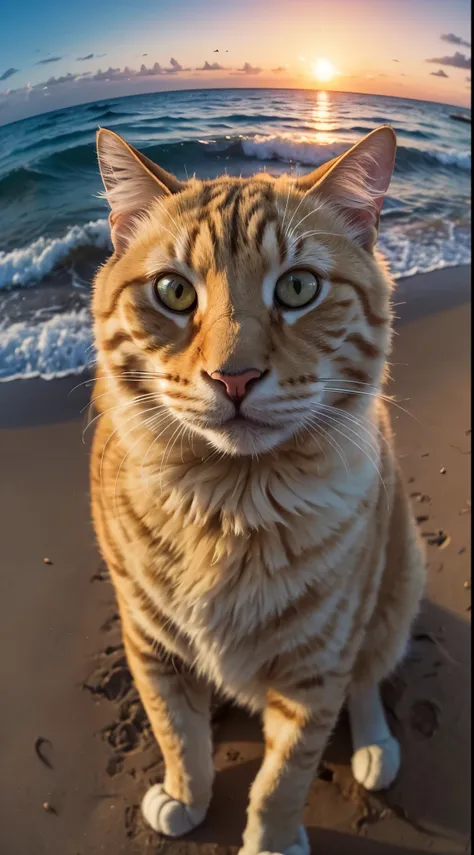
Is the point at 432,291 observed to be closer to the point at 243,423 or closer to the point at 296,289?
the point at 296,289

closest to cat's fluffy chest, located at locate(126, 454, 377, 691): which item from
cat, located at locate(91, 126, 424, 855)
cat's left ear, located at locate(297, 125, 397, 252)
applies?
cat, located at locate(91, 126, 424, 855)

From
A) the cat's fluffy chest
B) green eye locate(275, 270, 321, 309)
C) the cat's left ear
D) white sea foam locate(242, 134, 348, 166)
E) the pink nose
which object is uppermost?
white sea foam locate(242, 134, 348, 166)

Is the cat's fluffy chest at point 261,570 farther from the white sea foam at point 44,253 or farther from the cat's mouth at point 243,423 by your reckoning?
the white sea foam at point 44,253

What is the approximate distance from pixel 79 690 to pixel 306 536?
1.76 feet

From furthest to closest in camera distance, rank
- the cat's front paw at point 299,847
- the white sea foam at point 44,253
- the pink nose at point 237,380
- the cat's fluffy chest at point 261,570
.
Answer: the cat's front paw at point 299,847 → the cat's fluffy chest at point 261,570 → the white sea foam at point 44,253 → the pink nose at point 237,380

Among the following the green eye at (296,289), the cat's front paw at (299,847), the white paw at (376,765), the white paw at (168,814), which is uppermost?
the green eye at (296,289)

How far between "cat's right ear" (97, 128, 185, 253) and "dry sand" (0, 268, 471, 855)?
1.05ft

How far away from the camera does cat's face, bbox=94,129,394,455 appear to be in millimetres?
886

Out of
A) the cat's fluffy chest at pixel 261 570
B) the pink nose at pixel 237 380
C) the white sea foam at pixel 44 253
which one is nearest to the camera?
the pink nose at pixel 237 380

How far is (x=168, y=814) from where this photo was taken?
1.16m

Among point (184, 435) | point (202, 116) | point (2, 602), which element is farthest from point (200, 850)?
point (202, 116)

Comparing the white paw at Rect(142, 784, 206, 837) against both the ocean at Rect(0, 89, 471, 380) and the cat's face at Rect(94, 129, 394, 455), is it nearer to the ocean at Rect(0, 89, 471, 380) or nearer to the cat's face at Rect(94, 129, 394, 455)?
the cat's face at Rect(94, 129, 394, 455)

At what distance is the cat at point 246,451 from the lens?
92 cm

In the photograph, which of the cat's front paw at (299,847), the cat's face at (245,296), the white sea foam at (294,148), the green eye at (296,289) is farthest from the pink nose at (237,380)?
the cat's front paw at (299,847)
